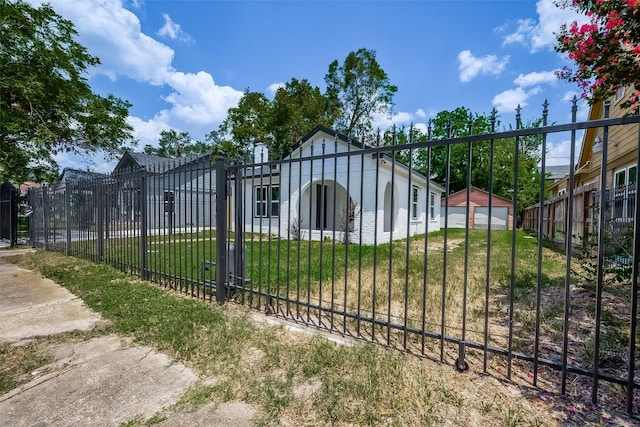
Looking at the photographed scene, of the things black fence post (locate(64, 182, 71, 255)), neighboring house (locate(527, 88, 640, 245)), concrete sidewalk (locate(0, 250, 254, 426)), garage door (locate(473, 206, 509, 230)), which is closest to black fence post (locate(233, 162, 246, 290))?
concrete sidewalk (locate(0, 250, 254, 426))

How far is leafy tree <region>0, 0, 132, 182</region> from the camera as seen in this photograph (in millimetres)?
10797

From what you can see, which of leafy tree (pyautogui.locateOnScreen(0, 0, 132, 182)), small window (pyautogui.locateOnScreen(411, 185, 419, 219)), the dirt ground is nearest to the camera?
the dirt ground

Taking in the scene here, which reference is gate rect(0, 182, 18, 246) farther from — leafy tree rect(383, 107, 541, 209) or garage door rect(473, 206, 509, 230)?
garage door rect(473, 206, 509, 230)

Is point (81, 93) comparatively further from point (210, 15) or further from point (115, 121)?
point (210, 15)

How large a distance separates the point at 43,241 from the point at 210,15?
8.25 m

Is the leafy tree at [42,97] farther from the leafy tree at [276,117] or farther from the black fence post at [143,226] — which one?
the leafy tree at [276,117]

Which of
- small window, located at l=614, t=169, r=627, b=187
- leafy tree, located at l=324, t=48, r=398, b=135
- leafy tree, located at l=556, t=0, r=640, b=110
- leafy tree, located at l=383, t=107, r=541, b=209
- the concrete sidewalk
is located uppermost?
leafy tree, located at l=324, t=48, r=398, b=135

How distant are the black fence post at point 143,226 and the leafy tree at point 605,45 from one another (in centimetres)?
656

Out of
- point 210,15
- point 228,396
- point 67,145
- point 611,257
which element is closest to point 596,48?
point 611,257

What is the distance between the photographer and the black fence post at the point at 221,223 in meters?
4.05

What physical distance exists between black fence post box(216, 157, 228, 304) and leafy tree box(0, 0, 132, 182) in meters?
9.89

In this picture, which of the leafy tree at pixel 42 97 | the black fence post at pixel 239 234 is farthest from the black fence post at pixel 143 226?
the leafy tree at pixel 42 97

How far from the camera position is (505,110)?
7.26 ft

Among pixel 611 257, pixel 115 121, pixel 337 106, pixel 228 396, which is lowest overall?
pixel 228 396
